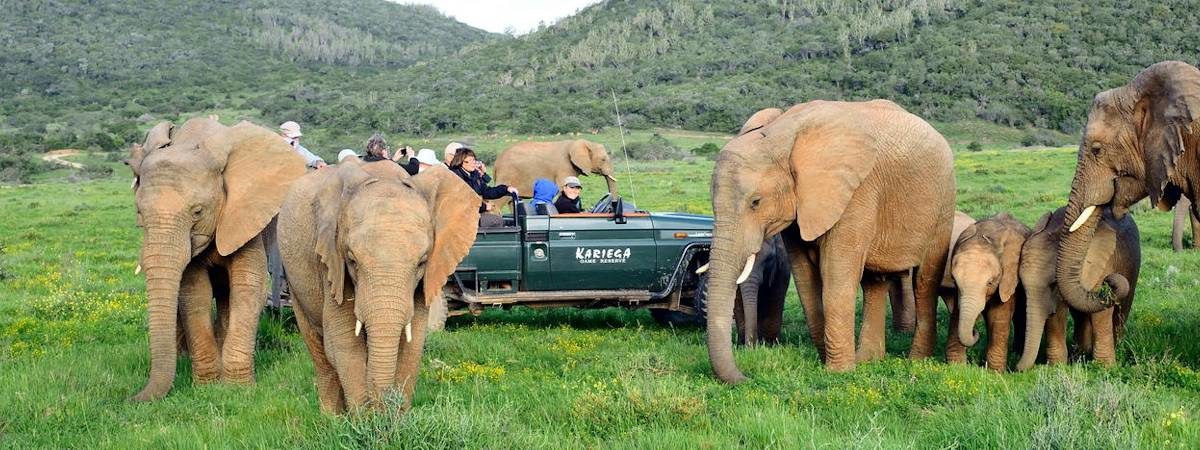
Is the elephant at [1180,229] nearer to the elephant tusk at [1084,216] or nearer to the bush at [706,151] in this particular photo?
the elephant tusk at [1084,216]

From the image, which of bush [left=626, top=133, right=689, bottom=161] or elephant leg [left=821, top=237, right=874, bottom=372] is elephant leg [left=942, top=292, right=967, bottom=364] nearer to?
elephant leg [left=821, top=237, right=874, bottom=372]

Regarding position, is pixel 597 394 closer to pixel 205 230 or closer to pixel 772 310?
pixel 205 230

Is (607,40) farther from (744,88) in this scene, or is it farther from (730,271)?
(730,271)

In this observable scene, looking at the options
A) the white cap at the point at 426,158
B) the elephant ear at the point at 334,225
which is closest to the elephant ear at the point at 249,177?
the elephant ear at the point at 334,225

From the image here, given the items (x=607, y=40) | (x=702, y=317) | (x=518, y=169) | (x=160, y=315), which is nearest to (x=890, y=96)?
(x=607, y=40)

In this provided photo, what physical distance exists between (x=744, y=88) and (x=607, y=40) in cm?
4042

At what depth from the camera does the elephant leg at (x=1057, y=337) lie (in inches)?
355

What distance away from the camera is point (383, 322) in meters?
5.94

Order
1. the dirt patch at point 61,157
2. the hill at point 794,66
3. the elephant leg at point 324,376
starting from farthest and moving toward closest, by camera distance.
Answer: the hill at point 794,66 → the dirt patch at point 61,157 → the elephant leg at point 324,376

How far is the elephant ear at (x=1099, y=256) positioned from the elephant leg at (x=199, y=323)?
743cm

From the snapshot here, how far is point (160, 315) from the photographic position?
26.7 feet

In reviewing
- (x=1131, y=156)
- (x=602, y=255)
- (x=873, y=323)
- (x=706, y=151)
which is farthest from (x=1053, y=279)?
(x=706, y=151)

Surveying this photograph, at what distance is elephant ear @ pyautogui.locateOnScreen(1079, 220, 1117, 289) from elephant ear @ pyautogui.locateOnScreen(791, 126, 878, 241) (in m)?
2.01

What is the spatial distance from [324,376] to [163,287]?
6.21 ft
